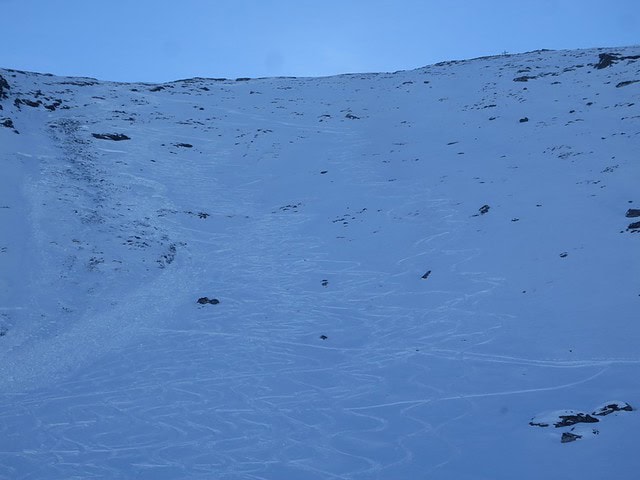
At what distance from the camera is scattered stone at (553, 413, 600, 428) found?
673 centimetres

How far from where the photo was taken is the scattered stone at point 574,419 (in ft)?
22.1

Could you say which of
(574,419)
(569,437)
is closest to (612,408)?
(574,419)

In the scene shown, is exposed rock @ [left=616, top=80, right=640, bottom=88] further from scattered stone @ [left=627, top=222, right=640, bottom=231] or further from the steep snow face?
scattered stone @ [left=627, top=222, right=640, bottom=231]

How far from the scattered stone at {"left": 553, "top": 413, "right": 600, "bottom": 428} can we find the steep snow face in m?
0.04

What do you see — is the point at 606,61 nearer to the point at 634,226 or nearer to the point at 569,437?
the point at 634,226

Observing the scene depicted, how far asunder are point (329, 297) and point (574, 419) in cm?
741

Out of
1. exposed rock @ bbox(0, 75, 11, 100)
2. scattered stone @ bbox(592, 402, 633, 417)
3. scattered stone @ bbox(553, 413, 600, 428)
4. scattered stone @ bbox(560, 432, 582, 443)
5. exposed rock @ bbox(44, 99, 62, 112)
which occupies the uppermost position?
exposed rock @ bbox(44, 99, 62, 112)

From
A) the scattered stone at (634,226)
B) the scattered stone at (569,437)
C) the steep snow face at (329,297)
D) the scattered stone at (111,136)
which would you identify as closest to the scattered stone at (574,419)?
the steep snow face at (329,297)

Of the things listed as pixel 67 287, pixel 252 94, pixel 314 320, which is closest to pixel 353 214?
pixel 314 320

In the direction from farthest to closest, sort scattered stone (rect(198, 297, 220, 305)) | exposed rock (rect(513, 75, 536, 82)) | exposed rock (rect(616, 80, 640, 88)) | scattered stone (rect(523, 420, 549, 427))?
exposed rock (rect(513, 75, 536, 82)), exposed rock (rect(616, 80, 640, 88)), scattered stone (rect(198, 297, 220, 305)), scattered stone (rect(523, 420, 549, 427))

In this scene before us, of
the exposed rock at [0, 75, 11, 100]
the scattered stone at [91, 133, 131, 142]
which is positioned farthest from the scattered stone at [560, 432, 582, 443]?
the exposed rock at [0, 75, 11, 100]

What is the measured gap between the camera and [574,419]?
682cm

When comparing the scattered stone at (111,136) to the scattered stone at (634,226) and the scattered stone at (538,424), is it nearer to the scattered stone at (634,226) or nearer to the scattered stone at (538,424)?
the scattered stone at (634,226)

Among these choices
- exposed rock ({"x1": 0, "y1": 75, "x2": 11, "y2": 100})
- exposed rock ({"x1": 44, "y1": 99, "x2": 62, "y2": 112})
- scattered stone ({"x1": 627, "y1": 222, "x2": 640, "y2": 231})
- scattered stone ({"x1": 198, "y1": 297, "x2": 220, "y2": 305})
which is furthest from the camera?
exposed rock ({"x1": 44, "y1": 99, "x2": 62, "y2": 112})
